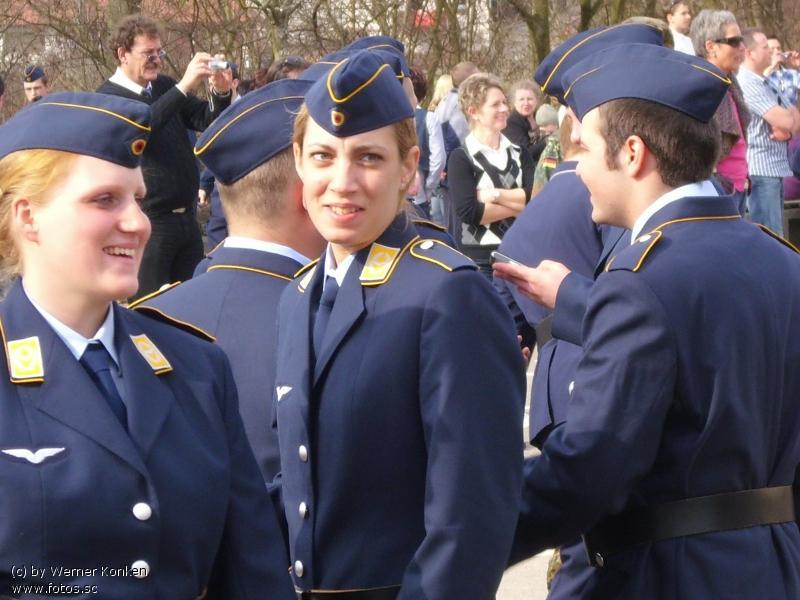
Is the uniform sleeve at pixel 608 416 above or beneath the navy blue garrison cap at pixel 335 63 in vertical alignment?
beneath

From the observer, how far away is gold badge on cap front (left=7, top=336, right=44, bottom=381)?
208cm

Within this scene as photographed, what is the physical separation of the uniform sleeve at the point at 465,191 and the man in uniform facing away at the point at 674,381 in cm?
506

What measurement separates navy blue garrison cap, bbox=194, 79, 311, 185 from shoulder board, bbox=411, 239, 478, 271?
0.79 m

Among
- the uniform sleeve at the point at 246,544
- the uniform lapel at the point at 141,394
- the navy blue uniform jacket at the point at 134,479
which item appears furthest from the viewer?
the uniform sleeve at the point at 246,544

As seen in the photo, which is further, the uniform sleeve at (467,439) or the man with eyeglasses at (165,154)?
the man with eyeglasses at (165,154)

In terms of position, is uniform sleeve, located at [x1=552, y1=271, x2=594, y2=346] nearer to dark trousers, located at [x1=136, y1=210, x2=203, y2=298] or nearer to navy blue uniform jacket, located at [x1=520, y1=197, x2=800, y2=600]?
navy blue uniform jacket, located at [x1=520, y1=197, x2=800, y2=600]

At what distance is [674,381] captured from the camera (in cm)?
245

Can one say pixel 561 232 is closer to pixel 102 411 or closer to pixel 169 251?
pixel 102 411

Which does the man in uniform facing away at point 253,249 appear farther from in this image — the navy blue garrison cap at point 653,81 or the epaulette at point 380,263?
the navy blue garrison cap at point 653,81

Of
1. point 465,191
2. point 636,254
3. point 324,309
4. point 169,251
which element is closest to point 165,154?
point 169,251

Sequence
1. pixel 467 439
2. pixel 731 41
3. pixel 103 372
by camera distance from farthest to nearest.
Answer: pixel 731 41 → pixel 467 439 → pixel 103 372

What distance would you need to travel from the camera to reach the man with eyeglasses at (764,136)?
33.4ft

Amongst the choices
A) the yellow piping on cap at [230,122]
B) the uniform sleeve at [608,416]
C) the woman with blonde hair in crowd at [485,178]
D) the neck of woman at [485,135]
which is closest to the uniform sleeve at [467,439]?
the uniform sleeve at [608,416]

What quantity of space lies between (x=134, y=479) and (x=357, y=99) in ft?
2.98
